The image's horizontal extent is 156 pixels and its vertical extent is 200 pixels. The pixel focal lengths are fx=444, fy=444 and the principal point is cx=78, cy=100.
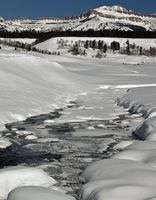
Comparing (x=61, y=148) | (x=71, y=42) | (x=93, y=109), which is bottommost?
(x=93, y=109)

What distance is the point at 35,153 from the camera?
858cm

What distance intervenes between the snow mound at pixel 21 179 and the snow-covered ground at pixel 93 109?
0.40 meters

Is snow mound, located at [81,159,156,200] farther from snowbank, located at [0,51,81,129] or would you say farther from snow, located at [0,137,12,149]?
snowbank, located at [0,51,81,129]

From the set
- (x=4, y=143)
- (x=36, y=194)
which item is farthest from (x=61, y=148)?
(x=36, y=194)

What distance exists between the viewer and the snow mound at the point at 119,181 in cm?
540

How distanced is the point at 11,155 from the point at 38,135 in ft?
6.76

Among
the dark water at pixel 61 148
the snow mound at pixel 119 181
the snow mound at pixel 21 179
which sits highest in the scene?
the snow mound at pixel 119 181

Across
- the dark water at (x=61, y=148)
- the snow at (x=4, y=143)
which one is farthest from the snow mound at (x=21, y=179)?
the snow at (x=4, y=143)

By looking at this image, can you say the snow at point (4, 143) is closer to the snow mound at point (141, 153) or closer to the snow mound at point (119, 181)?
the snow mound at point (141, 153)

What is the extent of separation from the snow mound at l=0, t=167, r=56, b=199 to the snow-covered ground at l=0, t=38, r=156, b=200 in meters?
0.40

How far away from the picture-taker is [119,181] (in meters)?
5.96

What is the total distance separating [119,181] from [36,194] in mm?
1164

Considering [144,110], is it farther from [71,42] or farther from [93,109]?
[71,42]

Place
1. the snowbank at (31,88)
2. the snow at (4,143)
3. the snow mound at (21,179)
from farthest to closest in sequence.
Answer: the snowbank at (31,88) < the snow at (4,143) < the snow mound at (21,179)
